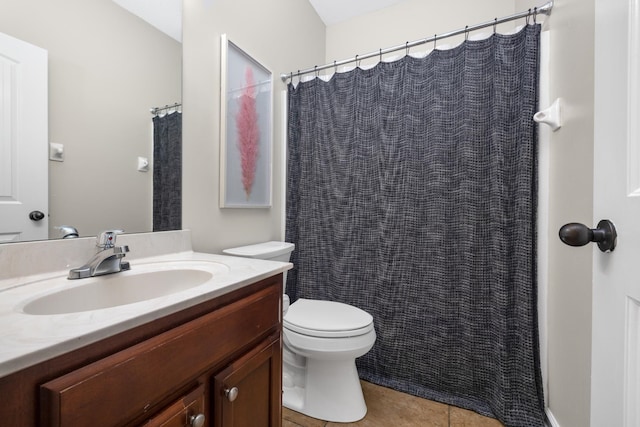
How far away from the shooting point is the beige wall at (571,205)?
938 millimetres

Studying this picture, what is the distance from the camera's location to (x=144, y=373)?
0.54 meters

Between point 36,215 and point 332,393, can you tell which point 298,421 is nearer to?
point 332,393

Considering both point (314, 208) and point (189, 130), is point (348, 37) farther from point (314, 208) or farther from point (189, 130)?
point (189, 130)

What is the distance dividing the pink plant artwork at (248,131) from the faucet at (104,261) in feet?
2.45

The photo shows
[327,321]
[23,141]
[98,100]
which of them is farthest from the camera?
[327,321]

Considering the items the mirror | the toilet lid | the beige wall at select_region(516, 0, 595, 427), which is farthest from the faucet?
the beige wall at select_region(516, 0, 595, 427)

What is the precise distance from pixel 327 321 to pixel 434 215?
770 millimetres

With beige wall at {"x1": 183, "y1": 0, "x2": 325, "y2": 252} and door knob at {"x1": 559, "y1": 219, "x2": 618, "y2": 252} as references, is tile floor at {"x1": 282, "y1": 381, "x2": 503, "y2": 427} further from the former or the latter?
door knob at {"x1": 559, "y1": 219, "x2": 618, "y2": 252}

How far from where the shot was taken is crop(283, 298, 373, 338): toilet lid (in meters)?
1.26

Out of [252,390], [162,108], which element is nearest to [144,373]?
[252,390]

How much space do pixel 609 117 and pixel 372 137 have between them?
122 centimetres

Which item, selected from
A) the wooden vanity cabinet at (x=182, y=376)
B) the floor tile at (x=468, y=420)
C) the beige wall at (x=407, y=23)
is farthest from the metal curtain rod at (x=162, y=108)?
the floor tile at (x=468, y=420)

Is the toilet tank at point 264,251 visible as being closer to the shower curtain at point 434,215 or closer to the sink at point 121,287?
the shower curtain at point 434,215

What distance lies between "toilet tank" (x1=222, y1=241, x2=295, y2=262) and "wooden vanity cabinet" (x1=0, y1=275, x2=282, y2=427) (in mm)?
453
